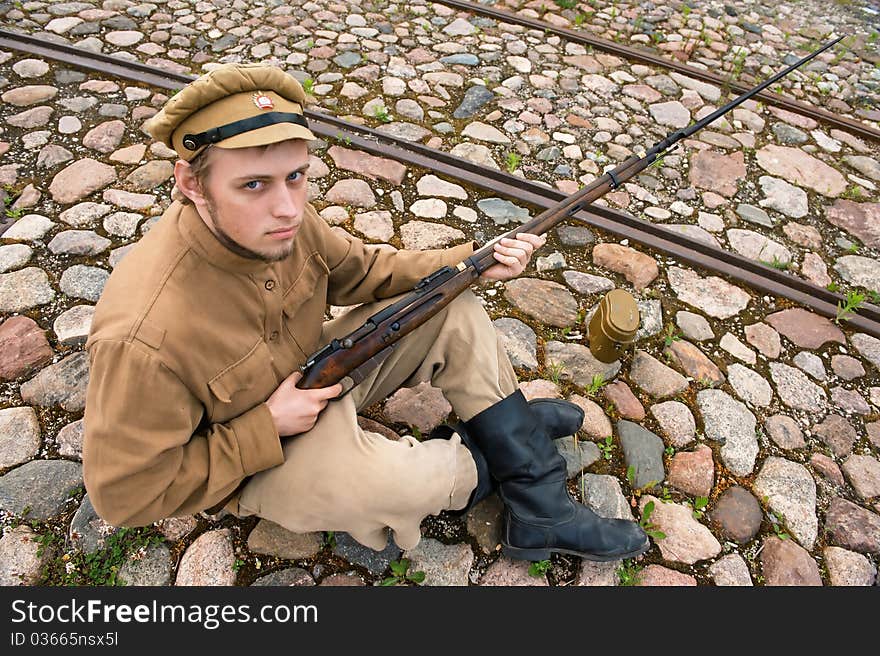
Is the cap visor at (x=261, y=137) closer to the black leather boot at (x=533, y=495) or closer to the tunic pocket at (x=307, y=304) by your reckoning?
the tunic pocket at (x=307, y=304)

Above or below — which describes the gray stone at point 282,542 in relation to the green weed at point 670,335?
below

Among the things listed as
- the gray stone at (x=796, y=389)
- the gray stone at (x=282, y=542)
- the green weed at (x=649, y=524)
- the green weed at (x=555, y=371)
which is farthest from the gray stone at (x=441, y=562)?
the gray stone at (x=796, y=389)

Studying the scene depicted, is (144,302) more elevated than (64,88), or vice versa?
(144,302)

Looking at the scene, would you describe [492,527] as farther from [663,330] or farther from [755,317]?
[755,317]

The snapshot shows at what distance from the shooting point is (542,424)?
2.62m

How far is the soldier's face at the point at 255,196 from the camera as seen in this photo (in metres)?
1.71

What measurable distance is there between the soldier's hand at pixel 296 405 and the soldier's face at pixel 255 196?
1.67ft

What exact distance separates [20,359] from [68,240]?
86 centimetres

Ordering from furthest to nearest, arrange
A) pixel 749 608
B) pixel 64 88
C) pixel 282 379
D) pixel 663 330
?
pixel 64 88
pixel 663 330
pixel 749 608
pixel 282 379

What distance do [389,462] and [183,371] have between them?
0.73 metres

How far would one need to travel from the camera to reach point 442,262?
100 inches

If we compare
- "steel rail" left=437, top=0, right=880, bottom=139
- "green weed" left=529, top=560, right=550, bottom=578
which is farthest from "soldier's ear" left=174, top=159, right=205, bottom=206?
"steel rail" left=437, top=0, right=880, bottom=139

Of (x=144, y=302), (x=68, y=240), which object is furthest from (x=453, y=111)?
(x=144, y=302)

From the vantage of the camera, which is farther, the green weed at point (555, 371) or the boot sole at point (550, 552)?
the green weed at point (555, 371)
